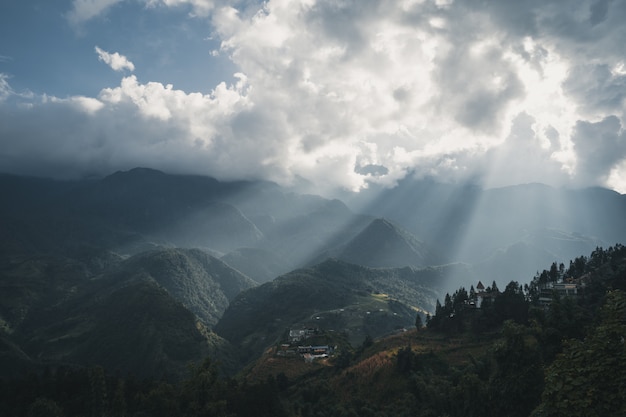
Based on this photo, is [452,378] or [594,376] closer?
[594,376]

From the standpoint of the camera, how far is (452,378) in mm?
56906

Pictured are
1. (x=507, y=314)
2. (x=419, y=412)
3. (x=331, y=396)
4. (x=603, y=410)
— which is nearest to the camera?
(x=603, y=410)

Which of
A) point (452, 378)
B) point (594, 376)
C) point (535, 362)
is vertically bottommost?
point (452, 378)

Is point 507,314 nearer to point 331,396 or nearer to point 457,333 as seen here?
point 457,333

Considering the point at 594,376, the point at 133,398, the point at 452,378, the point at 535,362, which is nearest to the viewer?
the point at 594,376

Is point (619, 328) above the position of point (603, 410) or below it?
above

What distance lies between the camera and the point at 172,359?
7195 inches

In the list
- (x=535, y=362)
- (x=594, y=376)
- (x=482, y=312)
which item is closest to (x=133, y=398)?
(x=535, y=362)

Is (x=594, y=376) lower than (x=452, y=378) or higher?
higher

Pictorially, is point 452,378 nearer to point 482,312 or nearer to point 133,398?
point 482,312

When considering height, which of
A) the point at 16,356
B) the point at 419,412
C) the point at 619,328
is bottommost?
the point at 16,356

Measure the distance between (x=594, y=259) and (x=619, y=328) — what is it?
129m

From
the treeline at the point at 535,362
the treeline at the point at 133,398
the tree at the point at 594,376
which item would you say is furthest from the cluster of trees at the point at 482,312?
the tree at the point at 594,376

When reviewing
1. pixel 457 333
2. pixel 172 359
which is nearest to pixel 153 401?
pixel 457 333
